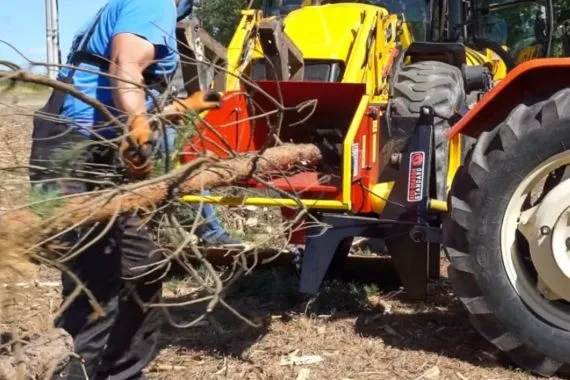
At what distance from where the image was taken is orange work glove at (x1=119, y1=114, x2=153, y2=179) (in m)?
3.60

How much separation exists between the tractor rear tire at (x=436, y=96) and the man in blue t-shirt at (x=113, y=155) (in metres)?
1.75

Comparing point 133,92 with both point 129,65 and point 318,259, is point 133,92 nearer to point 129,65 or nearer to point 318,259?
point 129,65

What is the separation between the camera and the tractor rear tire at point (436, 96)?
567cm

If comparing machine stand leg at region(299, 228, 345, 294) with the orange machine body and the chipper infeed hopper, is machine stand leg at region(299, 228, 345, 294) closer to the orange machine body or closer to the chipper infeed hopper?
the chipper infeed hopper

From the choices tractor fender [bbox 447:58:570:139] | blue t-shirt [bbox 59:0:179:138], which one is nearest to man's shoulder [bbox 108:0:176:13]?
blue t-shirt [bbox 59:0:179:138]

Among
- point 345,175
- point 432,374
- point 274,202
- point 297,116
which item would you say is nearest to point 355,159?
point 345,175

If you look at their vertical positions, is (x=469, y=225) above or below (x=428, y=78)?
below

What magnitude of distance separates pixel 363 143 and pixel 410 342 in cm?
108

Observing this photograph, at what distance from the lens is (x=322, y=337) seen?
5.49m

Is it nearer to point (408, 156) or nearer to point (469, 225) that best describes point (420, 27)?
point (408, 156)

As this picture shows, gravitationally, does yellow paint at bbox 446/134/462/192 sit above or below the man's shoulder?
below

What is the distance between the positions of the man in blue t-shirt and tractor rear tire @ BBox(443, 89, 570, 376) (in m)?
1.39

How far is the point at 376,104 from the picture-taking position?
5992 millimetres

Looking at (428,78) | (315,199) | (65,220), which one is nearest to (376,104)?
(428,78)
